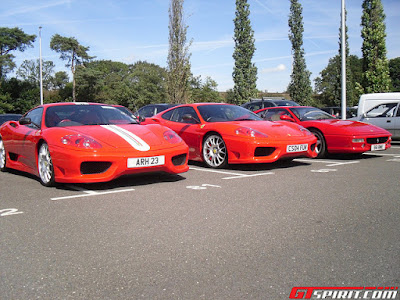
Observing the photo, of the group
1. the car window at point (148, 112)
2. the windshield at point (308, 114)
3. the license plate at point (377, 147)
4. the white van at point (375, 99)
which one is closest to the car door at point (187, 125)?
the windshield at point (308, 114)

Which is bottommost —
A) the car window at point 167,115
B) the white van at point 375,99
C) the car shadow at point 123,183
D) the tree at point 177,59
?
the car shadow at point 123,183

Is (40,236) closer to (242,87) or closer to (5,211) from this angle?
(5,211)

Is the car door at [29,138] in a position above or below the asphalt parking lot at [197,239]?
above

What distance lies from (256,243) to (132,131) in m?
3.22

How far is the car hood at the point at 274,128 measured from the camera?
7012 mm

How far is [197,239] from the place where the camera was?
3182mm

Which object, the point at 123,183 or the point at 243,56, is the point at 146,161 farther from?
the point at 243,56

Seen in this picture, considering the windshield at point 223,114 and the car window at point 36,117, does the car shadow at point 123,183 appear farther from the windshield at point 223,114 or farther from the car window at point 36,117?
the windshield at point 223,114

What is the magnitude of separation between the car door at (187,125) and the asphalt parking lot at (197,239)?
6.61ft

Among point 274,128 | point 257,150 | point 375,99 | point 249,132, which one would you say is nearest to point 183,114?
point 249,132

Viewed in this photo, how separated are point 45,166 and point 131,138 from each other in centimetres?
122

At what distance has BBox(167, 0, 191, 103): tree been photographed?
26.2m

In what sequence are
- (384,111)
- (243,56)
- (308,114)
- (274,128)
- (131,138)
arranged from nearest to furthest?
(131,138) < (274,128) < (308,114) < (384,111) < (243,56)

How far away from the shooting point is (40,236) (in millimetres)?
3338
